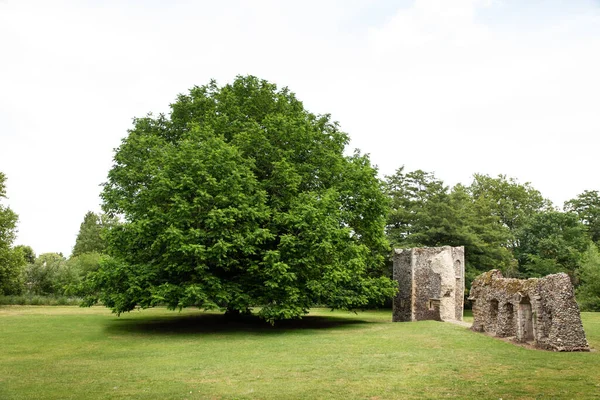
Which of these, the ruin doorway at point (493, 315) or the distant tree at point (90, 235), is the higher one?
the distant tree at point (90, 235)

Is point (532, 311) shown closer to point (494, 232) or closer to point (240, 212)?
point (240, 212)

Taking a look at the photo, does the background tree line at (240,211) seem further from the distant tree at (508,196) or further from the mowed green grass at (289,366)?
the distant tree at (508,196)

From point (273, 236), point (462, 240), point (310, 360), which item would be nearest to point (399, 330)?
point (273, 236)

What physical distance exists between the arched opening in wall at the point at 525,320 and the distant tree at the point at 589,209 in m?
48.1

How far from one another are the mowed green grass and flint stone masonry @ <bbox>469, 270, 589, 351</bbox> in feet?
2.58

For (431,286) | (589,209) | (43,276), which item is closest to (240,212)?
(431,286)

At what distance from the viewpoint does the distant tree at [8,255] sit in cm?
4194

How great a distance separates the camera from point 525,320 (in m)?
17.9

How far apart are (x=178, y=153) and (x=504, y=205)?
181 ft

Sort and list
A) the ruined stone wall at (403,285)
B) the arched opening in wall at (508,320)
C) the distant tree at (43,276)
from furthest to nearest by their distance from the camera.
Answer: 1. the distant tree at (43,276)
2. the ruined stone wall at (403,285)
3. the arched opening in wall at (508,320)

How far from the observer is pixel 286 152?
23750 mm

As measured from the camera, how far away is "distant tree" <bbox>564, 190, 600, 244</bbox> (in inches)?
2338

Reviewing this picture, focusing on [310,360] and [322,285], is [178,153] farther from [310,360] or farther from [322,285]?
[310,360]

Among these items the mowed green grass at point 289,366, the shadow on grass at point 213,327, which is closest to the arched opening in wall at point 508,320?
the mowed green grass at point 289,366
